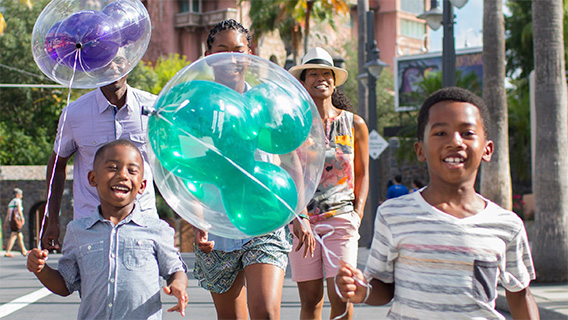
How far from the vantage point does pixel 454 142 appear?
115 inches

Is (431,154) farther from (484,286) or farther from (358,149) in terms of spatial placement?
(358,149)

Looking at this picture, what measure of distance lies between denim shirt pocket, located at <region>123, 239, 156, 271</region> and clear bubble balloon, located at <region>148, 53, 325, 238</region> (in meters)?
0.29

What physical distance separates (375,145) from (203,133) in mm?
16209

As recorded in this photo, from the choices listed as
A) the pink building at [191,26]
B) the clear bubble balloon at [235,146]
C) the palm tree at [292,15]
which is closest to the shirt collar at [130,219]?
the clear bubble balloon at [235,146]

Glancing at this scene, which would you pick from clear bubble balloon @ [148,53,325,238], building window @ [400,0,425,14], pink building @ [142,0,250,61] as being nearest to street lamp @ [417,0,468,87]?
clear bubble balloon @ [148,53,325,238]

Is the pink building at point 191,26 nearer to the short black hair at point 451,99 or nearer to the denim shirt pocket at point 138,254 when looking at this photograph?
the denim shirt pocket at point 138,254

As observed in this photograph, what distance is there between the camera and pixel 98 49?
14.0 ft

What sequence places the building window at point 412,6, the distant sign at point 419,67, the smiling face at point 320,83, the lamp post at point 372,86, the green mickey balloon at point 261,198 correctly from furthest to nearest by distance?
the building window at point 412,6
the distant sign at point 419,67
the lamp post at point 372,86
the smiling face at point 320,83
the green mickey balloon at point 261,198

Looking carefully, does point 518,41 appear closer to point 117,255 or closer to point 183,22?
point 183,22

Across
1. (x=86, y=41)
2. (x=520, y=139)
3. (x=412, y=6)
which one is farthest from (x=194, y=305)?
(x=412, y=6)

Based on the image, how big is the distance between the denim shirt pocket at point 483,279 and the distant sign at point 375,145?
52.8ft

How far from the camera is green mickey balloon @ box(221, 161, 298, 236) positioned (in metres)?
3.17

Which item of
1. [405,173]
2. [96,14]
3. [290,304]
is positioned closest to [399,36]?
[405,173]

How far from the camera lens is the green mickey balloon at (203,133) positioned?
10.3 ft
